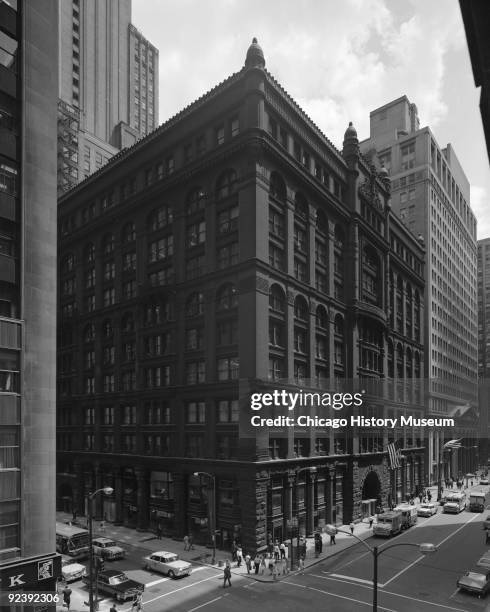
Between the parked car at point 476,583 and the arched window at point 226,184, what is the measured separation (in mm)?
34881

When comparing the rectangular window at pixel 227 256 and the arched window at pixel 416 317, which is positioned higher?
the rectangular window at pixel 227 256

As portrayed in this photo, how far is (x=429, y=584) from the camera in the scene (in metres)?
38.1

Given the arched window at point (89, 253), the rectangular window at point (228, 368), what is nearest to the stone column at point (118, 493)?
the rectangular window at point (228, 368)

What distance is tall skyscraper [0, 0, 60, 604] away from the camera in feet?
89.6

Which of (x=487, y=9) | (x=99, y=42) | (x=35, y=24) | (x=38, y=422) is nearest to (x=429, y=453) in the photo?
(x=38, y=422)

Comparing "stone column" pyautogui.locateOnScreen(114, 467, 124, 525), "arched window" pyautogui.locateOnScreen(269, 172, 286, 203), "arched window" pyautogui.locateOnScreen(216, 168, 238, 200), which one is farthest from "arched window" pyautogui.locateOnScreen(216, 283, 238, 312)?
"stone column" pyautogui.locateOnScreen(114, 467, 124, 525)

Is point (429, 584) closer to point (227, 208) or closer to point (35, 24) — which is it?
point (227, 208)

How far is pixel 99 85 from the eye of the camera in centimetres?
11675

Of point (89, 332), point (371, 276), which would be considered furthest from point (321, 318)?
point (89, 332)

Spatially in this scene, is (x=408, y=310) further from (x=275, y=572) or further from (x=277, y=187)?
(x=275, y=572)

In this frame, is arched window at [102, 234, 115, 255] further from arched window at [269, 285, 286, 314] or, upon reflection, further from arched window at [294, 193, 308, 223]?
arched window at [269, 285, 286, 314]

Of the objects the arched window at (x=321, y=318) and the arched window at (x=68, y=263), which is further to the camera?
the arched window at (x=68, y=263)

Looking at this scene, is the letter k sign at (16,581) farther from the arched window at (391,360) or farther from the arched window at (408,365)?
the arched window at (408,365)

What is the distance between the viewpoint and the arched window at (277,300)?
50.6m
